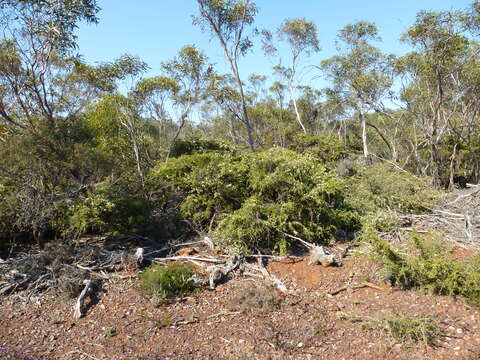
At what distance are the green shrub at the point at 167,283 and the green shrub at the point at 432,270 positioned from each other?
231 cm

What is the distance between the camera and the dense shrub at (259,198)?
5301mm

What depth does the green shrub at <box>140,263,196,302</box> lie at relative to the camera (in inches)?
164

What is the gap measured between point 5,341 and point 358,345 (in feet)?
11.5

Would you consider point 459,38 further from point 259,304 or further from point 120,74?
point 259,304

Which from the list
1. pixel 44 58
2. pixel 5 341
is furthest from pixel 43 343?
pixel 44 58

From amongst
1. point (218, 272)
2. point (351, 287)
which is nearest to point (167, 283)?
point (218, 272)

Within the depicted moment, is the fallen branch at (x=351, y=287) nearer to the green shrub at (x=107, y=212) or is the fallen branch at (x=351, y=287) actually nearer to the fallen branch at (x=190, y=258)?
the fallen branch at (x=190, y=258)

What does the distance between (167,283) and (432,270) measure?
3034mm

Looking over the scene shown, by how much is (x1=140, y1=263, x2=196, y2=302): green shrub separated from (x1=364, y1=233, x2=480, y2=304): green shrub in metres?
2.31

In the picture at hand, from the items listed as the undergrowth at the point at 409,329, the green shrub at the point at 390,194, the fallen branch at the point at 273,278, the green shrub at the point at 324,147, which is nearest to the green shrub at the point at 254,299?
the fallen branch at the point at 273,278

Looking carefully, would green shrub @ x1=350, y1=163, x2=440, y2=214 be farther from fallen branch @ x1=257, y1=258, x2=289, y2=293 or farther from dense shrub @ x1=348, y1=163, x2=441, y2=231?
fallen branch @ x1=257, y1=258, x2=289, y2=293

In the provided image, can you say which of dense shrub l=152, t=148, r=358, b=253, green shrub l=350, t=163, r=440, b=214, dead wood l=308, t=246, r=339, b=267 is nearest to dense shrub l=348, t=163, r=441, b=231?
green shrub l=350, t=163, r=440, b=214

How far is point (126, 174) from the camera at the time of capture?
620 centimetres

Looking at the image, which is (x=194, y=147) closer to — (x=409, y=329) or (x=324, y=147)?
(x=324, y=147)
